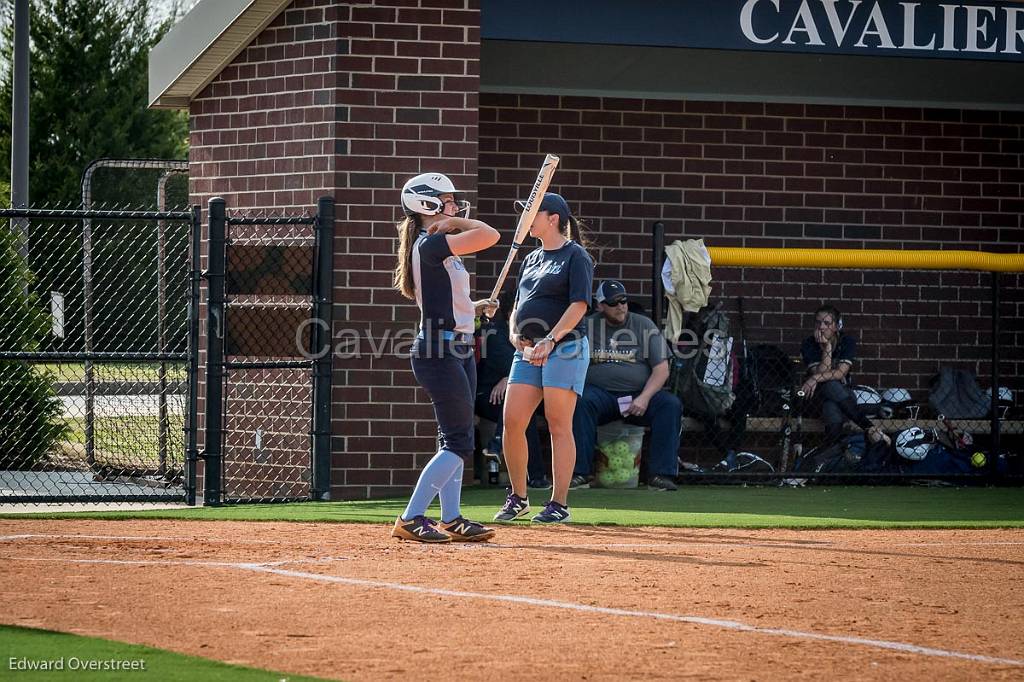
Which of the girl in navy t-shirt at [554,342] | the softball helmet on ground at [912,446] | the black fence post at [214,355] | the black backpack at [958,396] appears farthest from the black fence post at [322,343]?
the black backpack at [958,396]

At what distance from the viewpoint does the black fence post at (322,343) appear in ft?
34.9

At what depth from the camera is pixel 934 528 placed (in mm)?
9188

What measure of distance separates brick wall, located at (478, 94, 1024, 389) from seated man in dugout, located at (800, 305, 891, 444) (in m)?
1.20

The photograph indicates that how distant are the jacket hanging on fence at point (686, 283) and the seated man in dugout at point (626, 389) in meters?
0.40

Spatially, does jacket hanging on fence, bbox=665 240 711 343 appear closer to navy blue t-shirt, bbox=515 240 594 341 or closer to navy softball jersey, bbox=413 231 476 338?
navy blue t-shirt, bbox=515 240 594 341

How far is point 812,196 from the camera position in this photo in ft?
44.3

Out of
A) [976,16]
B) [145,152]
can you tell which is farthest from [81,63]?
[976,16]

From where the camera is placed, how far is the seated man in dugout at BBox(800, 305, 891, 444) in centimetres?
1194

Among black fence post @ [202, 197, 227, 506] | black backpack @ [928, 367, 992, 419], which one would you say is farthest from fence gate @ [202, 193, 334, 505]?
black backpack @ [928, 367, 992, 419]

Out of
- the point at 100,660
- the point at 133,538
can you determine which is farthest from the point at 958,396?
the point at 100,660

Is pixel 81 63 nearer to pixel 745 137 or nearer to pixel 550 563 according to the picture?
pixel 745 137

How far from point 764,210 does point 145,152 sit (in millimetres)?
23022

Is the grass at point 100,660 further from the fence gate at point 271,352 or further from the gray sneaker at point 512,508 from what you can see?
the fence gate at point 271,352

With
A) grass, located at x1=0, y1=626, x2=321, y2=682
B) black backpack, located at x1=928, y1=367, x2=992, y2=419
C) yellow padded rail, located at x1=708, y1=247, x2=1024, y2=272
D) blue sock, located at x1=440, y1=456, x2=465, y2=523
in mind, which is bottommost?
grass, located at x1=0, y1=626, x2=321, y2=682
